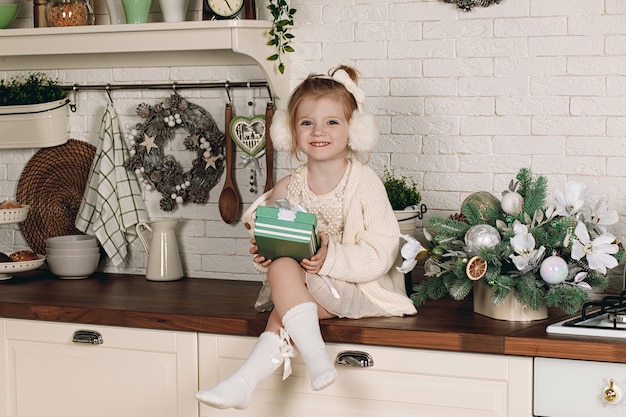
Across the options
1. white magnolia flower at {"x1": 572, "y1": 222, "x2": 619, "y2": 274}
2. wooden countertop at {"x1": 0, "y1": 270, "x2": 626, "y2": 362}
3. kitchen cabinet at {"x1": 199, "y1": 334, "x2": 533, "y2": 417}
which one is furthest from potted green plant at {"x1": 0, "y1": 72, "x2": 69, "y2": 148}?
white magnolia flower at {"x1": 572, "y1": 222, "x2": 619, "y2": 274}

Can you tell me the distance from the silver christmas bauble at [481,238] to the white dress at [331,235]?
1.03ft

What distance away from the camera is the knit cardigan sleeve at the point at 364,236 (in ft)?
8.61

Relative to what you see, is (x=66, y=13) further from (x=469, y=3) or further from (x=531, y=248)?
(x=531, y=248)

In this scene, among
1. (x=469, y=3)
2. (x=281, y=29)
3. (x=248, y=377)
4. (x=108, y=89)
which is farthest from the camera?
(x=108, y=89)

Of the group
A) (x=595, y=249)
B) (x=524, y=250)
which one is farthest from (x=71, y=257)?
(x=595, y=249)

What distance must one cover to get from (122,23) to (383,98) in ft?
3.21

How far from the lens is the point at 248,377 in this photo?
2.42 metres

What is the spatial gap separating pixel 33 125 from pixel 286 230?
145cm

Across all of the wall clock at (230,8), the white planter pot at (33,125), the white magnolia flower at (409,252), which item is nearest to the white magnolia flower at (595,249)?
the white magnolia flower at (409,252)

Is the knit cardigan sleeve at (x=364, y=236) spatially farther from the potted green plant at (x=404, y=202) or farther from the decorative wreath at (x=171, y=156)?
the decorative wreath at (x=171, y=156)

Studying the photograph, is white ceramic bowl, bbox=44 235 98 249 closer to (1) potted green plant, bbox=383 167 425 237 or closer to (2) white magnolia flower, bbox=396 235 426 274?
(1) potted green plant, bbox=383 167 425 237

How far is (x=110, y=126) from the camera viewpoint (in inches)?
137

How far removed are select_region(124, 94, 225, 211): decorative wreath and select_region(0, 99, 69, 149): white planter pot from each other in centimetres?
30

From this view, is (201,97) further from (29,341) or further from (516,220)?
(516,220)
